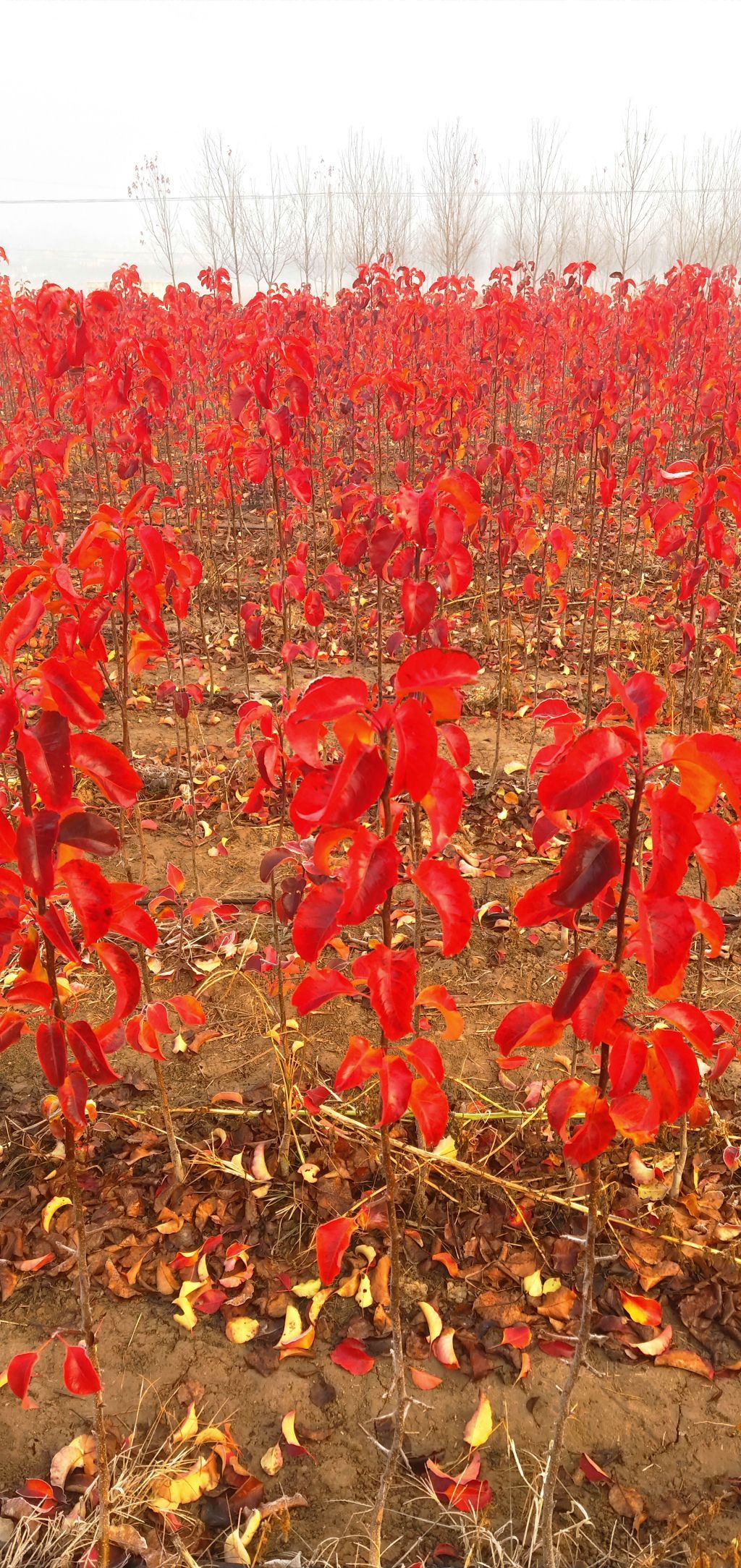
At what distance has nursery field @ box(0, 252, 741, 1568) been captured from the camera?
3.97ft

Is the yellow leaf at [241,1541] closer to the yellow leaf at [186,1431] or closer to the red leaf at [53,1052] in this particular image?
the yellow leaf at [186,1431]

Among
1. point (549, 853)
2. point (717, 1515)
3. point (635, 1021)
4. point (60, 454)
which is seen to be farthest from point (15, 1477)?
point (60, 454)

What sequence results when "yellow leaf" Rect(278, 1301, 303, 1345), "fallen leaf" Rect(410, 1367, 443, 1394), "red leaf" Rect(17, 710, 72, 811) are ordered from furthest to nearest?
"yellow leaf" Rect(278, 1301, 303, 1345) < "fallen leaf" Rect(410, 1367, 443, 1394) < "red leaf" Rect(17, 710, 72, 811)

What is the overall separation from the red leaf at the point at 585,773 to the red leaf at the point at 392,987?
1.22ft

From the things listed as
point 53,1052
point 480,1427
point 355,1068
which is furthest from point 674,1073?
point 480,1427

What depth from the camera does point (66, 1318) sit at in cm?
221

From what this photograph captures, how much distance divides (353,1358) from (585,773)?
5.65 feet

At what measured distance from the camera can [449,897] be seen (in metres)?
1.26

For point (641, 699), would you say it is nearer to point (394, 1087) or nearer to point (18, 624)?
point (394, 1087)

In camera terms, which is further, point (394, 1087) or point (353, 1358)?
point (353, 1358)

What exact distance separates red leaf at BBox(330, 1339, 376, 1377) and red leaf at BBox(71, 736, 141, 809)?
1.54 metres

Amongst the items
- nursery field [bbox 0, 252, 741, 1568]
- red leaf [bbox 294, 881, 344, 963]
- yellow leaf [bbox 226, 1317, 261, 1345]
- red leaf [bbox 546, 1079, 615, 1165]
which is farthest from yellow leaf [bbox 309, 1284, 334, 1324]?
red leaf [bbox 294, 881, 344, 963]

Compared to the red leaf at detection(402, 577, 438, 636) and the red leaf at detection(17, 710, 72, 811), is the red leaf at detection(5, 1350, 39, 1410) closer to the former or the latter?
the red leaf at detection(17, 710, 72, 811)

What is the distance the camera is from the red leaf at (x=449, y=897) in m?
1.25
